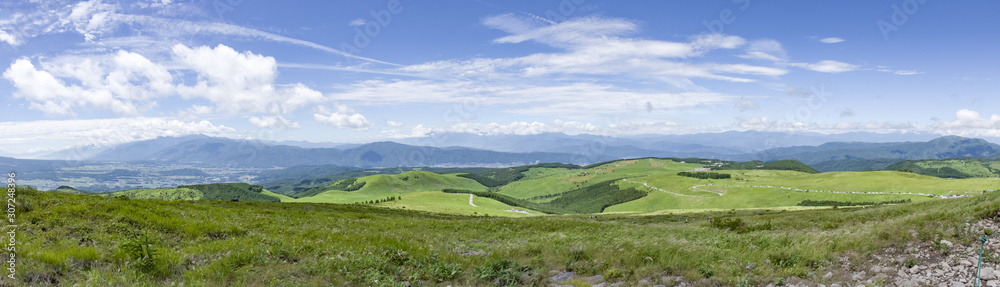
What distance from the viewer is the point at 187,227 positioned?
13938 millimetres

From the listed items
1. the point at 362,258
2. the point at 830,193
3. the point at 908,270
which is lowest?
the point at 830,193

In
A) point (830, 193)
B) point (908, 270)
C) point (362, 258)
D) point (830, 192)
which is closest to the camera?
point (362, 258)

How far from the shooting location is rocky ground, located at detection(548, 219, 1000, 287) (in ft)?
31.3

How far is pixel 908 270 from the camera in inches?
404

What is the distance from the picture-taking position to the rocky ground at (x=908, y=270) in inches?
375

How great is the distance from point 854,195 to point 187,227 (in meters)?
184

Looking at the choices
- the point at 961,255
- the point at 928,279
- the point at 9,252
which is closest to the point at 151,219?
the point at 9,252

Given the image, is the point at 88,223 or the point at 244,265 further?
the point at 88,223

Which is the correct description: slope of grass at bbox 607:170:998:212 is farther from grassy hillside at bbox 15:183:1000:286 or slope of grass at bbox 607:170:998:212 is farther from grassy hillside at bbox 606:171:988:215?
grassy hillside at bbox 15:183:1000:286

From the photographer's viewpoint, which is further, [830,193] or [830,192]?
[830,192]

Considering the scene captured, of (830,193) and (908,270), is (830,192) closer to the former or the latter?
(830,193)

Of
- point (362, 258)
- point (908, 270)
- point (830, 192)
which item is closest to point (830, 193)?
point (830, 192)

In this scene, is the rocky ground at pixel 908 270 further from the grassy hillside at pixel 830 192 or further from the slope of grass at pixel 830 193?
the slope of grass at pixel 830 193

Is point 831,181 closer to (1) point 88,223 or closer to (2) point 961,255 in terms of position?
(2) point 961,255
